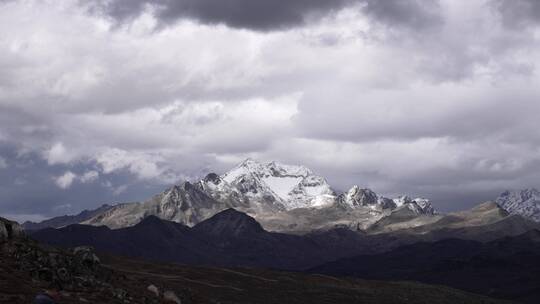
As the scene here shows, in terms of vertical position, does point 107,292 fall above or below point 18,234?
below

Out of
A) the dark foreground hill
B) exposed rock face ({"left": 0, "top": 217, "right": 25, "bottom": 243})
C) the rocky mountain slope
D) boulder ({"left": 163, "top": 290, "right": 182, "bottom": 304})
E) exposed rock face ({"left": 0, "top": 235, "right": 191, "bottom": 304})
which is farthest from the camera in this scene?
boulder ({"left": 163, "top": 290, "right": 182, "bottom": 304})

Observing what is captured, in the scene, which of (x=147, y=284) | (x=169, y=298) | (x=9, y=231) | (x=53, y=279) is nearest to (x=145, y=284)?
(x=147, y=284)

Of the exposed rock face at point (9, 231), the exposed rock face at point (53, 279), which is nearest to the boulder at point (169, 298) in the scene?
the exposed rock face at point (53, 279)

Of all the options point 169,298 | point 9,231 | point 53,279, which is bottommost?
point 169,298

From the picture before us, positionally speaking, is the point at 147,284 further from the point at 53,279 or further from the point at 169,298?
the point at 53,279

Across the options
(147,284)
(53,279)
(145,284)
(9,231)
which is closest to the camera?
(53,279)

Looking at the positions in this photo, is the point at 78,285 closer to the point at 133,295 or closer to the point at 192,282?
the point at 133,295

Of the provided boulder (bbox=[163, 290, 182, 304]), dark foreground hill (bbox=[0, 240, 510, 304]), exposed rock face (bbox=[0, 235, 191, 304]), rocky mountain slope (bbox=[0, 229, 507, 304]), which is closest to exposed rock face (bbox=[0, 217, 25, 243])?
exposed rock face (bbox=[0, 235, 191, 304])

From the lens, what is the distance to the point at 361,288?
19638cm

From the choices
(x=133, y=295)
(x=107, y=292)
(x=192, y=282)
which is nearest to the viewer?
(x=107, y=292)

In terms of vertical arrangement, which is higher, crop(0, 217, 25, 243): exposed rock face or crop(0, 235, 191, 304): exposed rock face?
crop(0, 217, 25, 243): exposed rock face

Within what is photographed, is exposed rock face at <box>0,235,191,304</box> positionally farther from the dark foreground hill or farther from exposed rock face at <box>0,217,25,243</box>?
exposed rock face at <box>0,217,25,243</box>

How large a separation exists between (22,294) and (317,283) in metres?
139

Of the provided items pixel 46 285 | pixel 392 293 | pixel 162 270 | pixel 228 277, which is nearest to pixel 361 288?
pixel 392 293
